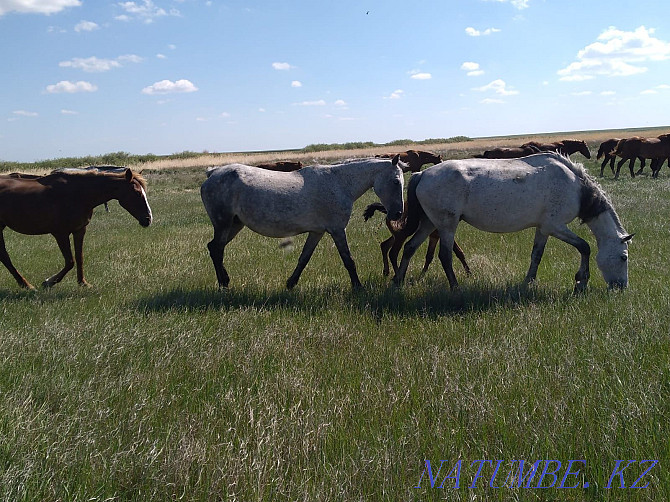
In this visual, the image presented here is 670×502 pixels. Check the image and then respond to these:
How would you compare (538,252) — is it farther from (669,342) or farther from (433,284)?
(669,342)

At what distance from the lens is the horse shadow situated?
6.05m

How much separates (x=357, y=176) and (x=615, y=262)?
3.82 m

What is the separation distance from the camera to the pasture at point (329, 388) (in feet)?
8.90

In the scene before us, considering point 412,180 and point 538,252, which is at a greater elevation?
point 412,180

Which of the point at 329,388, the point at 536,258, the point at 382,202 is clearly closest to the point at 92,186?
the point at 382,202

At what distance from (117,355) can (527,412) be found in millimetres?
3625

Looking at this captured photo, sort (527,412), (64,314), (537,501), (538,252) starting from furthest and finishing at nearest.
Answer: (538,252), (64,314), (527,412), (537,501)

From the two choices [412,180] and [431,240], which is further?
[431,240]

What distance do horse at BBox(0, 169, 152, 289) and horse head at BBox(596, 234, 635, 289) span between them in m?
6.86

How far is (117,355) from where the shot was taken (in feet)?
14.9

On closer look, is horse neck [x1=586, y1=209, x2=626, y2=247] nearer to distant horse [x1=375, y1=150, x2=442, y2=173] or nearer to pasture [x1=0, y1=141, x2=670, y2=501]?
pasture [x1=0, y1=141, x2=670, y2=501]

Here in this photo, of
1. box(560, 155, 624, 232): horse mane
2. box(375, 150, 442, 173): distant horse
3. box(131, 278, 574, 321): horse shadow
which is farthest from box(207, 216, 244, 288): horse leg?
box(375, 150, 442, 173): distant horse

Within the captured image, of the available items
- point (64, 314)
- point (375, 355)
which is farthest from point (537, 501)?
point (64, 314)

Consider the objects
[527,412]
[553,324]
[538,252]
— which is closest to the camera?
[527,412]
